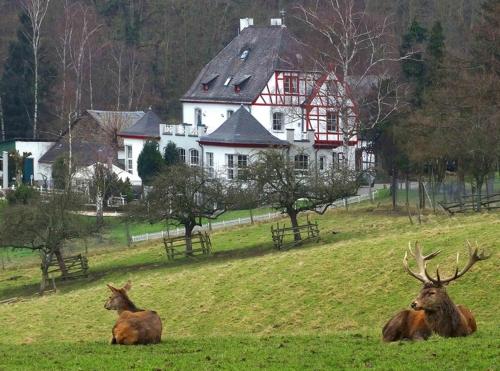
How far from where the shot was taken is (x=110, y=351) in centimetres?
1895

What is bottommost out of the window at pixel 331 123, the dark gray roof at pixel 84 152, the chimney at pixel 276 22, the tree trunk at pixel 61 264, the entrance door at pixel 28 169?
the tree trunk at pixel 61 264

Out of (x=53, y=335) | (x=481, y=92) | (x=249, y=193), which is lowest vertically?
(x=53, y=335)

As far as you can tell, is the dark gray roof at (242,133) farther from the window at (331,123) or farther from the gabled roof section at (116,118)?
the gabled roof section at (116,118)

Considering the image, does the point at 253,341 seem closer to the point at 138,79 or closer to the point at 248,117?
the point at 248,117

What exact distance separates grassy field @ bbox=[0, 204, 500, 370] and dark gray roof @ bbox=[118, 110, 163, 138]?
3083 cm

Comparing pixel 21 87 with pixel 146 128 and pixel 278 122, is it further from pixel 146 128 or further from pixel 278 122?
pixel 278 122

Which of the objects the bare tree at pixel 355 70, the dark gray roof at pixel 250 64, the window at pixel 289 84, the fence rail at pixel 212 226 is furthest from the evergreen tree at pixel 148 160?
the fence rail at pixel 212 226

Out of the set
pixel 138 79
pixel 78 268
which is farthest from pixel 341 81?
pixel 138 79

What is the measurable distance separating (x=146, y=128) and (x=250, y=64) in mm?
6947

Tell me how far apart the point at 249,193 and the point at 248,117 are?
2356 centimetres

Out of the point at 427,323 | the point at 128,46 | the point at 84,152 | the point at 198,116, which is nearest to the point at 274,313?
the point at 427,323

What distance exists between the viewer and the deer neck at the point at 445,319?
18094mm

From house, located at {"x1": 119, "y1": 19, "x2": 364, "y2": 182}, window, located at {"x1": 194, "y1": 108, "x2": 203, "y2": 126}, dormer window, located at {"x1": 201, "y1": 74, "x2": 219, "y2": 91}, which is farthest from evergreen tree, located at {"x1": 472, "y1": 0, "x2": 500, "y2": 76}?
window, located at {"x1": 194, "y1": 108, "x2": 203, "y2": 126}

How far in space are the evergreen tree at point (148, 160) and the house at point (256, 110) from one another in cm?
159
